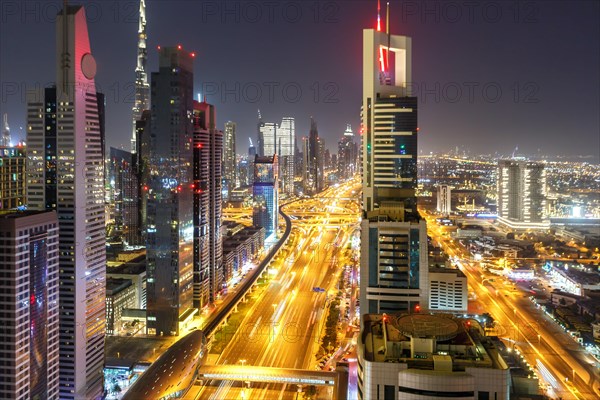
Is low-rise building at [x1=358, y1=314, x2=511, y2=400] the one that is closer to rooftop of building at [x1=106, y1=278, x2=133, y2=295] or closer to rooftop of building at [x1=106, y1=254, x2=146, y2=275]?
rooftop of building at [x1=106, y1=278, x2=133, y2=295]

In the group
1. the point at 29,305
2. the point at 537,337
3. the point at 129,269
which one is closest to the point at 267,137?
the point at 129,269

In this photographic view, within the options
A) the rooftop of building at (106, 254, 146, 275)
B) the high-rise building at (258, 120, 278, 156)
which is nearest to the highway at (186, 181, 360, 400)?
the rooftop of building at (106, 254, 146, 275)

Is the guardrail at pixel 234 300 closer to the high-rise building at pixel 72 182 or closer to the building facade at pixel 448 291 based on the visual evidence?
the high-rise building at pixel 72 182

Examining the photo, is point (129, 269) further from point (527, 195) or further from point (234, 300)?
point (527, 195)

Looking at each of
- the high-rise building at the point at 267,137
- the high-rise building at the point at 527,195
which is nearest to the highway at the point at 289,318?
the high-rise building at the point at 527,195

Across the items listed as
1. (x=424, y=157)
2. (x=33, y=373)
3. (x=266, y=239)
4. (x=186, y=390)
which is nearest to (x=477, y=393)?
(x=186, y=390)

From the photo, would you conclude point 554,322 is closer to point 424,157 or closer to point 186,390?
point 186,390
